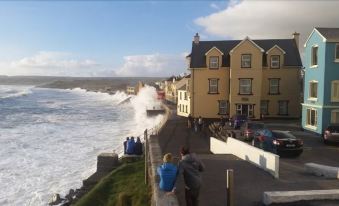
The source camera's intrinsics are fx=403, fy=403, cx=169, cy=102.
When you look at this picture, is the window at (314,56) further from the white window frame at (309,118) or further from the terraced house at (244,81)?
the terraced house at (244,81)

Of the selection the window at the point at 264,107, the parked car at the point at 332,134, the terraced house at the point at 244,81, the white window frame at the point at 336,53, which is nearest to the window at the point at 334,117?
the white window frame at the point at 336,53

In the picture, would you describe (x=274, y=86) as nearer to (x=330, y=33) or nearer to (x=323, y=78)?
(x=323, y=78)

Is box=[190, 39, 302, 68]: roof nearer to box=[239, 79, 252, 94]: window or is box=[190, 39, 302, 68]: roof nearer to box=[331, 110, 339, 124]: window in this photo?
box=[239, 79, 252, 94]: window

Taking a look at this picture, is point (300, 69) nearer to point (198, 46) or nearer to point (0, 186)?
point (198, 46)

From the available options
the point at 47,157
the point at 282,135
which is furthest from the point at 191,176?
the point at 47,157

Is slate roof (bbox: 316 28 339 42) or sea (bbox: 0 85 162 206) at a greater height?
slate roof (bbox: 316 28 339 42)

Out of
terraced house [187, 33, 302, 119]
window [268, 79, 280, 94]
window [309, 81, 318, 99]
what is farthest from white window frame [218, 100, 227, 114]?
window [309, 81, 318, 99]
